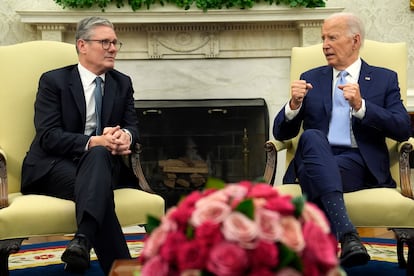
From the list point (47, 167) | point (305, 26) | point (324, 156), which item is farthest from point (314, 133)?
point (305, 26)

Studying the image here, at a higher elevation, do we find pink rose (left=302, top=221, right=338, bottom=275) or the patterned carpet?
pink rose (left=302, top=221, right=338, bottom=275)

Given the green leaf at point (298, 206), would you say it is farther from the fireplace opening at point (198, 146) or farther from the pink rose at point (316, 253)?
the fireplace opening at point (198, 146)

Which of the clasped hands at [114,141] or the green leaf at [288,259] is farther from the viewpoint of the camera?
the clasped hands at [114,141]

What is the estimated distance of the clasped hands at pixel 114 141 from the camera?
2.60m

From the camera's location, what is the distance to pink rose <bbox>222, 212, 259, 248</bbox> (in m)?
0.96

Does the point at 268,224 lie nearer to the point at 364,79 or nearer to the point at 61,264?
the point at 364,79

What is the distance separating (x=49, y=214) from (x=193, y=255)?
4.94 ft

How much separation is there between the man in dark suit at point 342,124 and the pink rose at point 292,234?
4.40 ft

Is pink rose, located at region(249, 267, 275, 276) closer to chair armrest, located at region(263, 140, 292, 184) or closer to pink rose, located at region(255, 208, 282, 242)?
pink rose, located at region(255, 208, 282, 242)

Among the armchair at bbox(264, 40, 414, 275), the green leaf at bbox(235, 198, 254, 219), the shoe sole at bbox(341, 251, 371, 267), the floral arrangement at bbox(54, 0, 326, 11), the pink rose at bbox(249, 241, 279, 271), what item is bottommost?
the shoe sole at bbox(341, 251, 371, 267)

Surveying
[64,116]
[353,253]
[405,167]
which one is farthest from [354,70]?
[64,116]

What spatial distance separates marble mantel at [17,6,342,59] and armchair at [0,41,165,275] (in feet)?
4.97

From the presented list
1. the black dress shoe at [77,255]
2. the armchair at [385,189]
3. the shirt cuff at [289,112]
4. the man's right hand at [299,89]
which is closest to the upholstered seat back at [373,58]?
the armchair at [385,189]

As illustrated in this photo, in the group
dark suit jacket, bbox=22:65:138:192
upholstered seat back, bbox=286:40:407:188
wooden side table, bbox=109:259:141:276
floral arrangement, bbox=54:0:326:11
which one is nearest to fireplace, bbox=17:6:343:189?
floral arrangement, bbox=54:0:326:11
